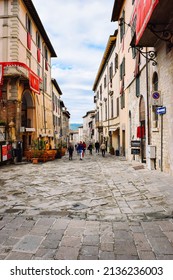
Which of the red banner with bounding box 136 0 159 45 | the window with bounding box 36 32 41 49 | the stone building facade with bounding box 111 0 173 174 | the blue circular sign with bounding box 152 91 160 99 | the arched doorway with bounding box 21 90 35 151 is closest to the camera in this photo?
the red banner with bounding box 136 0 159 45

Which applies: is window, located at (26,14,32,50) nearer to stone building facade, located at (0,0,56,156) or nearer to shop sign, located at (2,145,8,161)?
stone building facade, located at (0,0,56,156)

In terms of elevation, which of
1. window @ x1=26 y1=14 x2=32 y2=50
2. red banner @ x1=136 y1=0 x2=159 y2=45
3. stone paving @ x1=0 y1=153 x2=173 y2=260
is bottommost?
stone paving @ x1=0 y1=153 x2=173 y2=260

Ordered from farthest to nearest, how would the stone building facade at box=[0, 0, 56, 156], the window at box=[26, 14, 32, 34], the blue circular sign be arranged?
1. the window at box=[26, 14, 32, 34]
2. the stone building facade at box=[0, 0, 56, 156]
3. the blue circular sign

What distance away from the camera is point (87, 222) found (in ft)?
14.9

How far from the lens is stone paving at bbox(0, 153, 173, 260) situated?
3.30 metres

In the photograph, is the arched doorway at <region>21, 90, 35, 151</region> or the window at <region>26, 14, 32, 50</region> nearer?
the window at <region>26, 14, 32, 50</region>

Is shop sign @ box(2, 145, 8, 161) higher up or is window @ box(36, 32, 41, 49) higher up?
window @ box(36, 32, 41, 49)

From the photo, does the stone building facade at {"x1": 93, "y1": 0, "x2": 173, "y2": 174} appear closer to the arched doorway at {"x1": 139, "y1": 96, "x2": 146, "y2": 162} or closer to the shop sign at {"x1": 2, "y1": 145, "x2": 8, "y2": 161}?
the arched doorway at {"x1": 139, "y1": 96, "x2": 146, "y2": 162}

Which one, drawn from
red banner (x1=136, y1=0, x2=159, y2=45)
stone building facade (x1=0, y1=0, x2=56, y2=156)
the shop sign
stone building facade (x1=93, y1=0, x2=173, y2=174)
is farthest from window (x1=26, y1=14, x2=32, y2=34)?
red banner (x1=136, y1=0, x2=159, y2=45)

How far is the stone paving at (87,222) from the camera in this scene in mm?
3297

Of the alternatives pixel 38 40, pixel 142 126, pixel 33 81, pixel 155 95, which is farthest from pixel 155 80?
pixel 38 40

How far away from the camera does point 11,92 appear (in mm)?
19188

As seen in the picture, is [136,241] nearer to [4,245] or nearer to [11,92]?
[4,245]
